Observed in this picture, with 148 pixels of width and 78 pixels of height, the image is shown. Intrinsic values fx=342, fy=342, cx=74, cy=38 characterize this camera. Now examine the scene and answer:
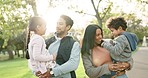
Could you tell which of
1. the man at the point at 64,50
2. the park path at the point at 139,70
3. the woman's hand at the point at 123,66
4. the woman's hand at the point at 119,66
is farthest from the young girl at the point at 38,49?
the park path at the point at 139,70

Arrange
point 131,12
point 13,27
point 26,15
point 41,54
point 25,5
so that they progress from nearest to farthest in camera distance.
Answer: point 41,54 → point 25,5 → point 26,15 → point 131,12 → point 13,27

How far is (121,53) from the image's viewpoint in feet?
13.6

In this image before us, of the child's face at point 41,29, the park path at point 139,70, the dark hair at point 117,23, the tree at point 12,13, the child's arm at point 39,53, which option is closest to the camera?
the child's arm at point 39,53

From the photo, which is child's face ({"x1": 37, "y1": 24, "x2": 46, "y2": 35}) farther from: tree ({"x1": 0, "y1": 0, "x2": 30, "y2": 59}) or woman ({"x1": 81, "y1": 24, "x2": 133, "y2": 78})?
tree ({"x1": 0, "y1": 0, "x2": 30, "y2": 59})

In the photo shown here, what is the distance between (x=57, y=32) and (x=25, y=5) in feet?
23.7

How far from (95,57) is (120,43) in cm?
35

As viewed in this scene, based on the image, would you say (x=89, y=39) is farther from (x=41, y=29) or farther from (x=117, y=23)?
(x=41, y=29)

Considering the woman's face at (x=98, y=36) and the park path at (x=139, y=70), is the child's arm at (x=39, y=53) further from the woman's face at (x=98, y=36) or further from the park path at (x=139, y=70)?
the park path at (x=139, y=70)

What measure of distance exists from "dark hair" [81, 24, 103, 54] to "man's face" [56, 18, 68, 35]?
0.26m

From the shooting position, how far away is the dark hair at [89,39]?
4.05m

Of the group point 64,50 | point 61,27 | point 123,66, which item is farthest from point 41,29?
point 123,66

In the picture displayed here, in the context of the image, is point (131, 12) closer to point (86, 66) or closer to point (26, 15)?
point (26, 15)

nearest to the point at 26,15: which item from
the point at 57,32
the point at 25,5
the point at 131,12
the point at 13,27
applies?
the point at 25,5

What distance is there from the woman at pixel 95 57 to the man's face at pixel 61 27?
261mm
